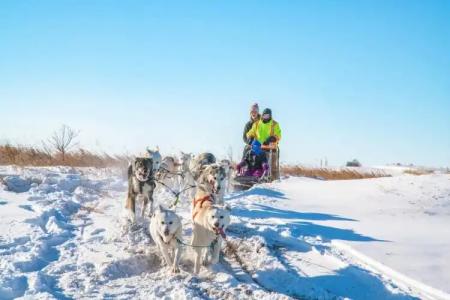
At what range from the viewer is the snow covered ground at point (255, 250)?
4.49 m

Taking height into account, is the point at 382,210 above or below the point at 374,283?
above

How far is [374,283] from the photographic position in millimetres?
4855

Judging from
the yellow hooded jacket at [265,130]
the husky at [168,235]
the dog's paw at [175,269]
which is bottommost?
the dog's paw at [175,269]

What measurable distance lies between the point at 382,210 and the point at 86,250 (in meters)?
5.07

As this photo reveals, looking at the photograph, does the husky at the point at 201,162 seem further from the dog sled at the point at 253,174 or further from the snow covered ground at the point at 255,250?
the dog sled at the point at 253,174

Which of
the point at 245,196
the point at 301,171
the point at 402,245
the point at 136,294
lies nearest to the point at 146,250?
the point at 136,294

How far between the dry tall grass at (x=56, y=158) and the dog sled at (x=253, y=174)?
14.4ft

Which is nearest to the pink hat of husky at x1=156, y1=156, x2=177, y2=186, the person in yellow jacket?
the person in yellow jacket

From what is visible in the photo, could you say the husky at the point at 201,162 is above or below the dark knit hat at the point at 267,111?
below

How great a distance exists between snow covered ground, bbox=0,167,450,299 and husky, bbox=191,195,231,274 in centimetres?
17

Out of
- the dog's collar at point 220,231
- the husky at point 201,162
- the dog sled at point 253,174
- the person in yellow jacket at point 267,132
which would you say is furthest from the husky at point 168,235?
the person in yellow jacket at point 267,132

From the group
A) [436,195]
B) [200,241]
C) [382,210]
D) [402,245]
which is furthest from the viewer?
[436,195]

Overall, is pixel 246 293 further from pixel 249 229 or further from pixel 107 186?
pixel 107 186

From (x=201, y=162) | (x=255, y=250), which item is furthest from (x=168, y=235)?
(x=201, y=162)
